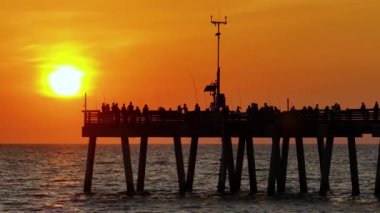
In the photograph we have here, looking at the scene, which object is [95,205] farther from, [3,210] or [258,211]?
[258,211]

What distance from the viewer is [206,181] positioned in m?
91.8

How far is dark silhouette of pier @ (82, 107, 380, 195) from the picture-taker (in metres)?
58.4

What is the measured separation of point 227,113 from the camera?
61781mm

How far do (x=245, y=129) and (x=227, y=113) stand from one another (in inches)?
57.1

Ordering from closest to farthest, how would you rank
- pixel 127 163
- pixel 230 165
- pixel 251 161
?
pixel 230 165 → pixel 127 163 → pixel 251 161

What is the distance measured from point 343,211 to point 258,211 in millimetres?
4598

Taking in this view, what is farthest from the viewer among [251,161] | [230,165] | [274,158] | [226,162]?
[251,161]

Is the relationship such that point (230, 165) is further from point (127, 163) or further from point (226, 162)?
point (127, 163)

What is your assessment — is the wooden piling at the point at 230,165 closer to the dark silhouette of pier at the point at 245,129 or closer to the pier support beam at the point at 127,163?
the dark silhouette of pier at the point at 245,129

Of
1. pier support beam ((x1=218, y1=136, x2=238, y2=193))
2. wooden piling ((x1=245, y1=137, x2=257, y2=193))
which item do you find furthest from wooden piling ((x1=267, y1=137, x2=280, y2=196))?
wooden piling ((x1=245, y1=137, x2=257, y2=193))

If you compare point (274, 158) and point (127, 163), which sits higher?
Answer: point (274, 158)

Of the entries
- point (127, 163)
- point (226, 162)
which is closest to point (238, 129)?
point (226, 162)

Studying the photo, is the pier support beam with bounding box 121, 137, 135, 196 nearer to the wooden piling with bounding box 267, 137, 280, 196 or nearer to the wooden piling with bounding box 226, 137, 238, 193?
the wooden piling with bounding box 226, 137, 238, 193

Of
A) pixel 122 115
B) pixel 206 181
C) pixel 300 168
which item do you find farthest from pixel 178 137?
pixel 206 181
